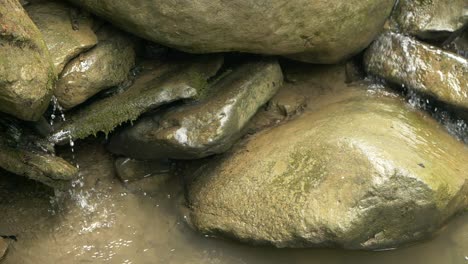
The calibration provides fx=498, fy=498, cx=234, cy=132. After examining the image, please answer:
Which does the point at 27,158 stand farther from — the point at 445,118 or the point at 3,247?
the point at 445,118

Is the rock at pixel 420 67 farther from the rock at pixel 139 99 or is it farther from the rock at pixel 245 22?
the rock at pixel 139 99

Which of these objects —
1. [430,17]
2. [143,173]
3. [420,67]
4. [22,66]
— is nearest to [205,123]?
[143,173]

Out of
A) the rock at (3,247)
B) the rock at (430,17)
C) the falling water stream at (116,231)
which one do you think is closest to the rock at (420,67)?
the rock at (430,17)

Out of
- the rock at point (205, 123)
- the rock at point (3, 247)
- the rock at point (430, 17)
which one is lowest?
the rock at point (3, 247)

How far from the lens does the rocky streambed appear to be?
378 centimetres

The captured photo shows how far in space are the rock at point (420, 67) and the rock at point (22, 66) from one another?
3.19 metres

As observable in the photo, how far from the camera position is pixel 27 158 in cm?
375

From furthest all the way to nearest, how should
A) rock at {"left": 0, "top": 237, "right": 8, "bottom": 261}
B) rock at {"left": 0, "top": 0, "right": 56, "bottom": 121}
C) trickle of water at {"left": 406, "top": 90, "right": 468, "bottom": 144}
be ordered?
trickle of water at {"left": 406, "top": 90, "right": 468, "bottom": 144}
rock at {"left": 0, "top": 237, "right": 8, "bottom": 261}
rock at {"left": 0, "top": 0, "right": 56, "bottom": 121}

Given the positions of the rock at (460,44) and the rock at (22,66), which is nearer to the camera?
the rock at (22,66)

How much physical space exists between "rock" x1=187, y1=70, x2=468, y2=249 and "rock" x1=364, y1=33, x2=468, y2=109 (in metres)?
0.27

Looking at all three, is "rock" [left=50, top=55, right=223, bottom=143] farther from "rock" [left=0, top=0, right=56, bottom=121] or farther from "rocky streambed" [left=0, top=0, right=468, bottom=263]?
"rock" [left=0, top=0, right=56, bottom=121]

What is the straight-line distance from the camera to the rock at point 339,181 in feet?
12.2

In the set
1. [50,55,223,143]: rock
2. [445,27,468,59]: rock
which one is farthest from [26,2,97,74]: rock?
[445,27,468,59]: rock

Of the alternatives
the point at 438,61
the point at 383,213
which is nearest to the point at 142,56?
the point at 383,213
